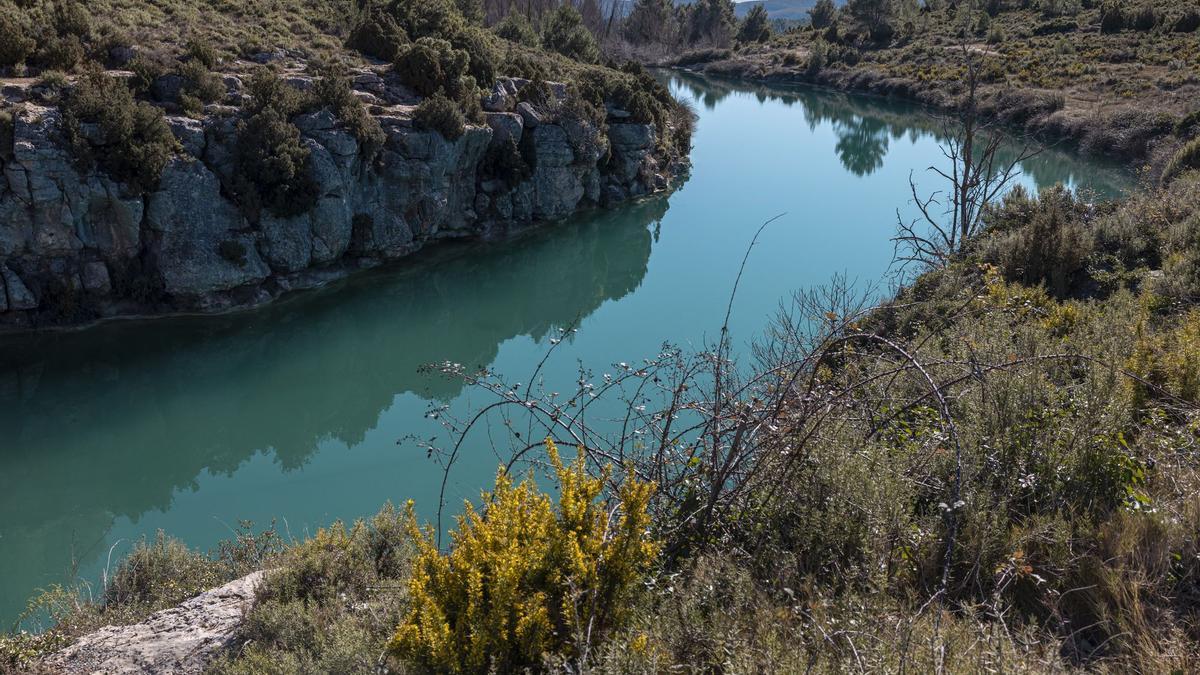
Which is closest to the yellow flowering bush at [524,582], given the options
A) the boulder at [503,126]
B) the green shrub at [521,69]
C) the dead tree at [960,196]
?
the dead tree at [960,196]

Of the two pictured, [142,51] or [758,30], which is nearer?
[142,51]

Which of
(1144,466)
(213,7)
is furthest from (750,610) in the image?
(213,7)

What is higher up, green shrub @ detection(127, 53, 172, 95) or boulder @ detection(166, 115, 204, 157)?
green shrub @ detection(127, 53, 172, 95)

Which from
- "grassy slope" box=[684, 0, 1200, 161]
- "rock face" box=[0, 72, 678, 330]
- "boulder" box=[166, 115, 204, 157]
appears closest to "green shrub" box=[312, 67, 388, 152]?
"rock face" box=[0, 72, 678, 330]

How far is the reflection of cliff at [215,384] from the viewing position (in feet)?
32.6

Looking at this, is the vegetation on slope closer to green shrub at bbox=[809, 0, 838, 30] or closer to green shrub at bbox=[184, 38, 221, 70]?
green shrub at bbox=[184, 38, 221, 70]

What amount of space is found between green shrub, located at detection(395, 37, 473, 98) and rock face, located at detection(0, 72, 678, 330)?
72 centimetres

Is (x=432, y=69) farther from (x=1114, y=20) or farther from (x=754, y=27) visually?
(x=754, y=27)

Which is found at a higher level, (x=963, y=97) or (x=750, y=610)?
(x=963, y=97)

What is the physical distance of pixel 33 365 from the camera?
12.6 meters

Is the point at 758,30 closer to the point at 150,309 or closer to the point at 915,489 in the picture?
the point at 150,309

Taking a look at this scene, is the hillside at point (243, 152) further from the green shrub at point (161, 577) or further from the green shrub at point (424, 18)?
the green shrub at point (161, 577)

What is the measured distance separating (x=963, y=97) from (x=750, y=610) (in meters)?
40.5

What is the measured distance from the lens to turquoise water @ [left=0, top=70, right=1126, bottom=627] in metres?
9.69
